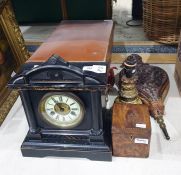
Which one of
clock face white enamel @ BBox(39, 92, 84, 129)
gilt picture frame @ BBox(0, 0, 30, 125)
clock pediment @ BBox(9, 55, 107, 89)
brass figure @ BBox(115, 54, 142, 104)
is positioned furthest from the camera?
gilt picture frame @ BBox(0, 0, 30, 125)

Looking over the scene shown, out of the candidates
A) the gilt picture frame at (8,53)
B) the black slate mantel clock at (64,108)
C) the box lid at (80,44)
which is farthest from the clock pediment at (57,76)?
the gilt picture frame at (8,53)

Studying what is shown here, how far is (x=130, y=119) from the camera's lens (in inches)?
47.1

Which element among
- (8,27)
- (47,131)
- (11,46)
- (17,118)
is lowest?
(17,118)

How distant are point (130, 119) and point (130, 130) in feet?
0.19

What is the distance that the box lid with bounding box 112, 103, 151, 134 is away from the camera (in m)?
1.15

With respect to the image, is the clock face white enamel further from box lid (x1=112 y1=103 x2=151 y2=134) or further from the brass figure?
the brass figure

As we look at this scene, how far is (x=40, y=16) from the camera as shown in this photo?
2.83m

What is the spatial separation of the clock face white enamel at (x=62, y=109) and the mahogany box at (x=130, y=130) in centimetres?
17

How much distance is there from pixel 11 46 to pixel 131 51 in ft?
3.06

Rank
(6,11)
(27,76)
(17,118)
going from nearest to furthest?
(27,76), (17,118), (6,11)

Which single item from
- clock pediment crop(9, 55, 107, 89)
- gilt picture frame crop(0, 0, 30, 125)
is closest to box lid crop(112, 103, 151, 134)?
clock pediment crop(9, 55, 107, 89)

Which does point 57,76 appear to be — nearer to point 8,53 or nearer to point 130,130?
point 130,130

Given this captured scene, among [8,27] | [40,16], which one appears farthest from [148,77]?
[40,16]

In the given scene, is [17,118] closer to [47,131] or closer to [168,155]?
[47,131]
